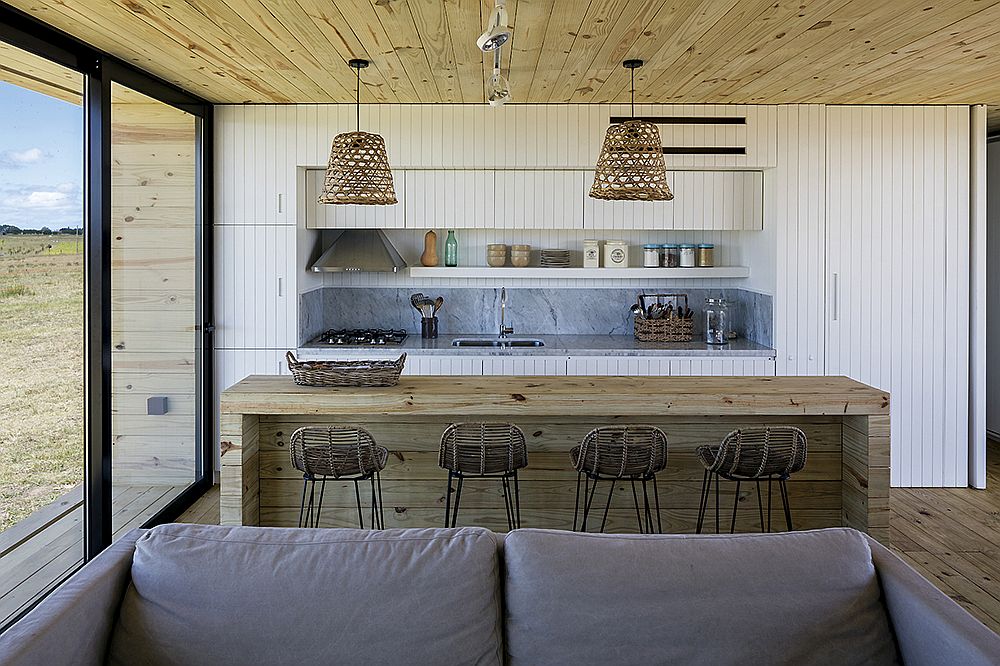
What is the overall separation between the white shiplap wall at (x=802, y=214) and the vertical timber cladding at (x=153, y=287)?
15.3 inches

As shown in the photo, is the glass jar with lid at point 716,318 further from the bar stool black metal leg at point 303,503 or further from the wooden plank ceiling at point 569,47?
the bar stool black metal leg at point 303,503

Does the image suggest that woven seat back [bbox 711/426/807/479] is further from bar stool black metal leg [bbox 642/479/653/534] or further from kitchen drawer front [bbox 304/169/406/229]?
kitchen drawer front [bbox 304/169/406/229]

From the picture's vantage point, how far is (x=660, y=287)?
22.1ft

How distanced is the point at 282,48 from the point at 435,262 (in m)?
2.43

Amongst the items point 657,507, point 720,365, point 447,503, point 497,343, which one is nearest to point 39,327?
point 447,503

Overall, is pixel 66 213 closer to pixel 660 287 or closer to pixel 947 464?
pixel 660 287

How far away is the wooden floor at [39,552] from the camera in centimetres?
364

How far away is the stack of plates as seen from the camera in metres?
6.49

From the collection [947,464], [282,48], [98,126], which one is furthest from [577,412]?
[947,464]

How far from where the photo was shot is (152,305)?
511cm

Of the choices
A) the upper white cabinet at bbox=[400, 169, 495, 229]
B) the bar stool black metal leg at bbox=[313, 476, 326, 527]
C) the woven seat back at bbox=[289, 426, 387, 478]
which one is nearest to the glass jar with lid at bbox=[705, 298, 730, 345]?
the upper white cabinet at bbox=[400, 169, 495, 229]

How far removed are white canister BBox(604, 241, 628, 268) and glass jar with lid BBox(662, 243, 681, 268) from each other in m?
0.28

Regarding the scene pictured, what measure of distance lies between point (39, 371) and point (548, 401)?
83.3 inches

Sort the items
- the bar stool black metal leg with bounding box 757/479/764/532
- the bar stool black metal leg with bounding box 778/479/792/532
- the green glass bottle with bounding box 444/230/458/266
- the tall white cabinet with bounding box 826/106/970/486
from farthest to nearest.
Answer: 1. the green glass bottle with bounding box 444/230/458/266
2. the tall white cabinet with bounding box 826/106/970/486
3. the bar stool black metal leg with bounding box 757/479/764/532
4. the bar stool black metal leg with bounding box 778/479/792/532
